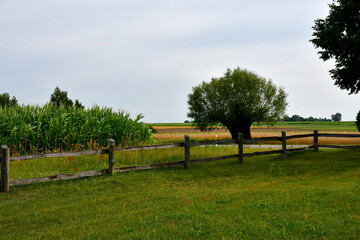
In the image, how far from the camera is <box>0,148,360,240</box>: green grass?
788cm

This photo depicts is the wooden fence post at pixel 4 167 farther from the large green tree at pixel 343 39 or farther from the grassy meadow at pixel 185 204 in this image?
the large green tree at pixel 343 39

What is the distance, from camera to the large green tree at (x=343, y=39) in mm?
25759

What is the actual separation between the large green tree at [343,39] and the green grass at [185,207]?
37.7 ft

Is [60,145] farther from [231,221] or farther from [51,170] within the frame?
[231,221]

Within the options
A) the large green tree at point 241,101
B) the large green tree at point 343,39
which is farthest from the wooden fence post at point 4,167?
the large green tree at point 241,101

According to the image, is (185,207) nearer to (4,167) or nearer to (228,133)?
(4,167)

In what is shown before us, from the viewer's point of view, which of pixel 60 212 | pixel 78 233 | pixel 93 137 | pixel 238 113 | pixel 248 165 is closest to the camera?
pixel 78 233

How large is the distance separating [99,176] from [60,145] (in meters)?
6.01

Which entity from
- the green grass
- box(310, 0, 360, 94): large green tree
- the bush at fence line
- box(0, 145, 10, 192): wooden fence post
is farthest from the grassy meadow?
box(310, 0, 360, 94): large green tree

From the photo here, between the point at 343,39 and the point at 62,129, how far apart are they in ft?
65.9

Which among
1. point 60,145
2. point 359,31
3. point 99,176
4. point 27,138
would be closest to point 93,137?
point 60,145

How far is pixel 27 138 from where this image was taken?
20.6 meters

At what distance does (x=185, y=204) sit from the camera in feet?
34.8

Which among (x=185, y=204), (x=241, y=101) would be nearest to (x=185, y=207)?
(x=185, y=204)
